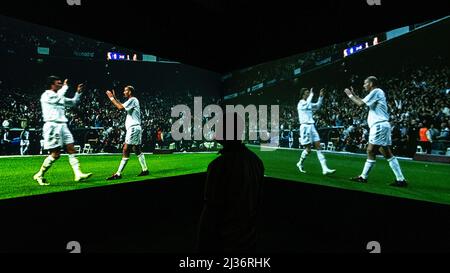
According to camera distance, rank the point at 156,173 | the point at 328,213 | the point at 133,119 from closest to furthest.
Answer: the point at 328,213 < the point at 133,119 < the point at 156,173

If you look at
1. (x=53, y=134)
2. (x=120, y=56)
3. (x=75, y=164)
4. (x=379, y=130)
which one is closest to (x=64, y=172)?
(x=75, y=164)

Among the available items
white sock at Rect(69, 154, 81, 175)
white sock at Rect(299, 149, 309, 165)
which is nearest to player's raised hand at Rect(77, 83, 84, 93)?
white sock at Rect(69, 154, 81, 175)

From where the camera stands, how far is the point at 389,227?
3117mm

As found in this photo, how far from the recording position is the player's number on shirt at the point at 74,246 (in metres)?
2.74

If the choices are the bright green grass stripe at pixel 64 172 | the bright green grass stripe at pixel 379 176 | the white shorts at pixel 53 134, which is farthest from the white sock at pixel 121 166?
the bright green grass stripe at pixel 379 176

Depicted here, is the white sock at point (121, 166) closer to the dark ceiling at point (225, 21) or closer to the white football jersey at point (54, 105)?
the white football jersey at point (54, 105)

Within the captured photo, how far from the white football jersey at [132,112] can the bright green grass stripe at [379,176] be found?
3.06 m

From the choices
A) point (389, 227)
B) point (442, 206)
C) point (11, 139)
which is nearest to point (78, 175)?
point (11, 139)

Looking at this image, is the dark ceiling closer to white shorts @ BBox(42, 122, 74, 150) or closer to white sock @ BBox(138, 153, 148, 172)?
white shorts @ BBox(42, 122, 74, 150)

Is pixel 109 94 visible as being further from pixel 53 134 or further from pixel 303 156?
pixel 303 156

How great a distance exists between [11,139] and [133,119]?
1.89 m

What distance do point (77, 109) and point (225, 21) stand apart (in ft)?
10.1

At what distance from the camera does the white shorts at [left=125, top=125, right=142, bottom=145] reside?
5.11 metres

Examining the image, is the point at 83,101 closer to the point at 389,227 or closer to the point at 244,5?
the point at 244,5
